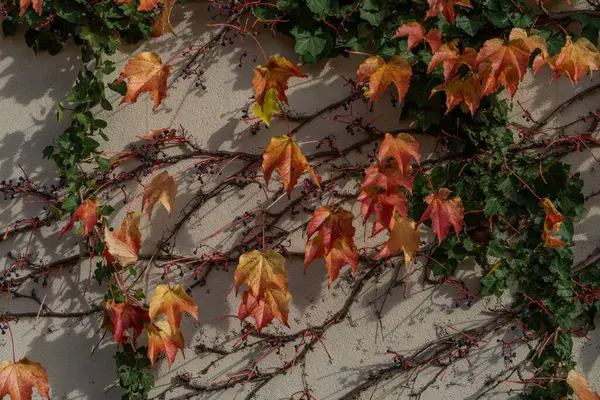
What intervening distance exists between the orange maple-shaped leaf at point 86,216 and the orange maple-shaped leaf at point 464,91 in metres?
1.20

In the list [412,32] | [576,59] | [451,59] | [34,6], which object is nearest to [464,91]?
[451,59]

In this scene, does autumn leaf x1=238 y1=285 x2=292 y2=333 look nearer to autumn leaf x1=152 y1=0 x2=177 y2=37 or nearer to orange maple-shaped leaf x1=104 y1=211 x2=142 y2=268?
orange maple-shaped leaf x1=104 y1=211 x2=142 y2=268

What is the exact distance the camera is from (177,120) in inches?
108

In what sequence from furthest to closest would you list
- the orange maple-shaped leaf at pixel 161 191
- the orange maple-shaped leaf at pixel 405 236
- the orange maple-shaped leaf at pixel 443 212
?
the orange maple-shaped leaf at pixel 161 191, the orange maple-shaped leaf at pixel 405 236, the orange maple-shaped leaf at pixel 443 212

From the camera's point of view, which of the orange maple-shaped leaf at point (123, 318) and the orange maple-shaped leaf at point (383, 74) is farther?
the orange maple-shaped leaf at point (123, 318)

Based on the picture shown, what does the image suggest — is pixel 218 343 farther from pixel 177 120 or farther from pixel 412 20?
pixel 412 20

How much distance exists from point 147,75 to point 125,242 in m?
0.57

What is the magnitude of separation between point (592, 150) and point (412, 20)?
755 mm

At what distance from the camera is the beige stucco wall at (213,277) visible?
106 inches

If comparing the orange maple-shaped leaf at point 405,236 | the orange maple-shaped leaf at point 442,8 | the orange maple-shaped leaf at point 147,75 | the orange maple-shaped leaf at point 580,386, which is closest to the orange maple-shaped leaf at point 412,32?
the orange maple-shaped leaf at point 442,8

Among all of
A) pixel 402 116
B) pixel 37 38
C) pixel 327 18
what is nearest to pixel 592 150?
pixel 402 116

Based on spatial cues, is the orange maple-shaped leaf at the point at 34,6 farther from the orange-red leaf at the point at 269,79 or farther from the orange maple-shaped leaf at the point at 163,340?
the orange maple-shaped leaf at the point at 163,340

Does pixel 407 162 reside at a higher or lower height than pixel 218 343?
higher

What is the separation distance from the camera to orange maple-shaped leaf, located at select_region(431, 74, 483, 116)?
246 centimetres
